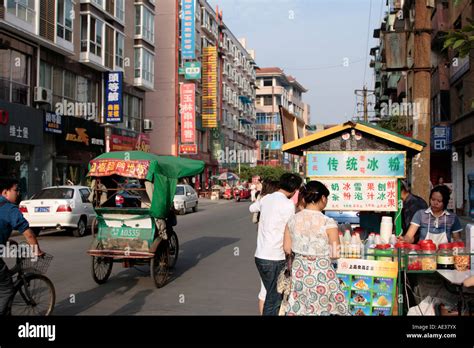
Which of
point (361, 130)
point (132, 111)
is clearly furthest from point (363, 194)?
point (132, 111)

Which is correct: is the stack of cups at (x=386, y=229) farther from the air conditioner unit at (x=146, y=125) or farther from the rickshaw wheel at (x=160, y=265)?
the air conditioner unit at (x=146, y=125)

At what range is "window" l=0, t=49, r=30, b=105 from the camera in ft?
69.2

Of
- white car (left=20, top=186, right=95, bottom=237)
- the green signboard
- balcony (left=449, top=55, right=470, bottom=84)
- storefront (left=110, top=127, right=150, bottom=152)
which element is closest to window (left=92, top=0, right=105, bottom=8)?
storefront (left=110, top=127, right=150, bottom=152)

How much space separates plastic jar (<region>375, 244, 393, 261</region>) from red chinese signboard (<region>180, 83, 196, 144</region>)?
37.4 meters

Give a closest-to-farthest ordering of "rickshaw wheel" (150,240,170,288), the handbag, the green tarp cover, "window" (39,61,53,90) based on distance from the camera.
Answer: the handbag, "rickshaw wheel" (150,240,170,288), the green tarp cover, "window" (39,61,53,90)

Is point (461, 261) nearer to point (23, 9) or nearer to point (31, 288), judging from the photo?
point (31, 288)

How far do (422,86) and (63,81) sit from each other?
22.0 meters

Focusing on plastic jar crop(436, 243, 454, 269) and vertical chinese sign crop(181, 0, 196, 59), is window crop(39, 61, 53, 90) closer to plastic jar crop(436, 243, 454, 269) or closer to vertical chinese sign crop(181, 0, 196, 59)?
vertical chinese sign crop(181, 0, 196, 59)

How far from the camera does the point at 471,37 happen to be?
4.36 meters

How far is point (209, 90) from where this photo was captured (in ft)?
167

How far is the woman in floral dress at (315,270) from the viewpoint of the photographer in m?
4.41

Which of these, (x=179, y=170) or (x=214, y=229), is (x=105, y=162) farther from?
(x=214, y=229)

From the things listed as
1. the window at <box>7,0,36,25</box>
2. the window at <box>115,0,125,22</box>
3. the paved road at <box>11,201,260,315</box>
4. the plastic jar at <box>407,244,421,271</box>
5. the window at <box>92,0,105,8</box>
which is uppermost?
the window at <box>115,0,125,22</box>
